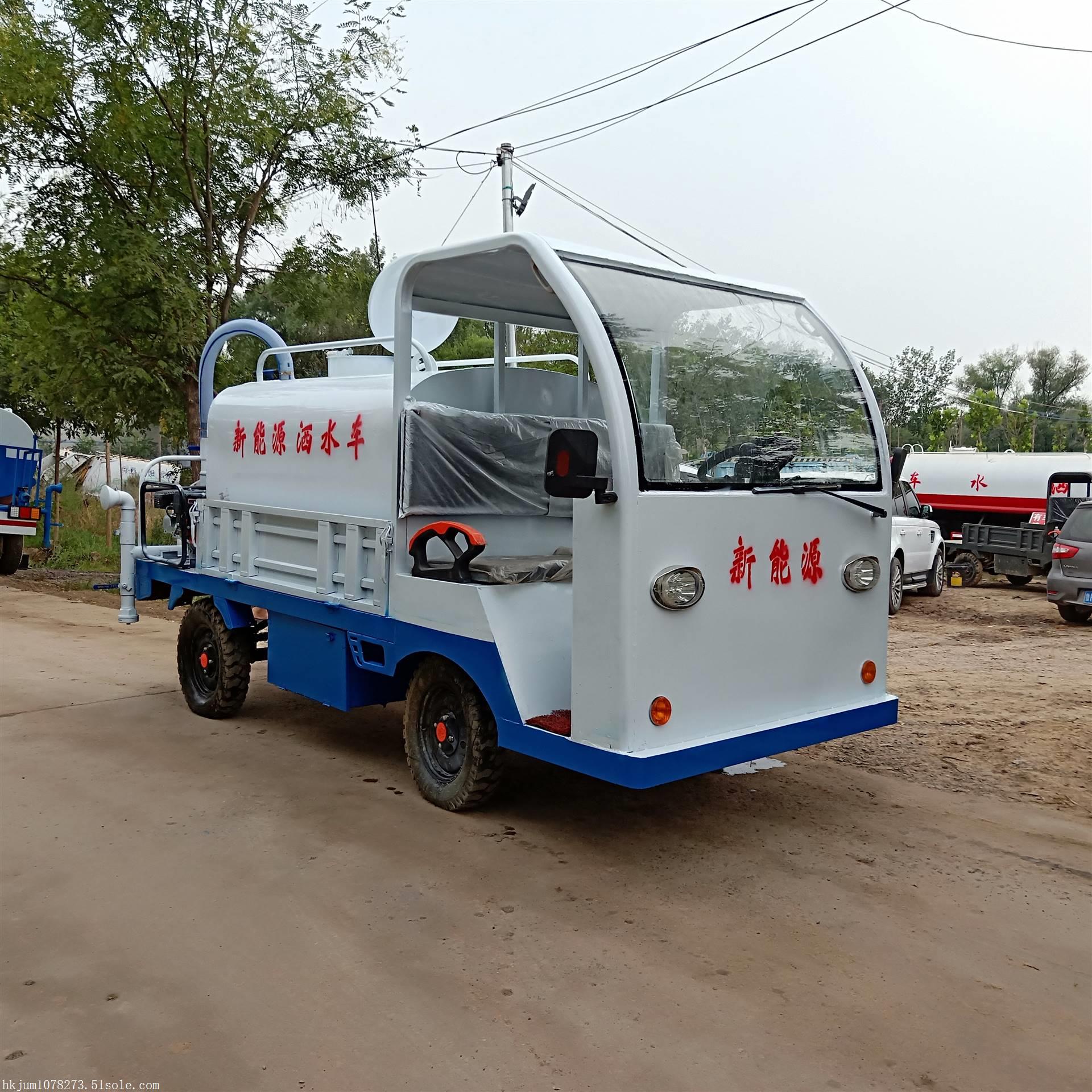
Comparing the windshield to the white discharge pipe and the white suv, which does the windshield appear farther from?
the white suv

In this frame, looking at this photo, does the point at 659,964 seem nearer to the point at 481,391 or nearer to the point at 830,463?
the point at 830,463

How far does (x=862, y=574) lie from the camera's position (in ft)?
17.1

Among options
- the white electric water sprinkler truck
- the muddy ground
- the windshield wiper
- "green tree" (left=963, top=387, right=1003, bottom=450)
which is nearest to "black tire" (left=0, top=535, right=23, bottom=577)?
the muddy ground

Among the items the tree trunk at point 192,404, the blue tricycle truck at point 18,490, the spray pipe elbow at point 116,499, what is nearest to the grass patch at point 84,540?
the blue tricycle truck at point 18,490

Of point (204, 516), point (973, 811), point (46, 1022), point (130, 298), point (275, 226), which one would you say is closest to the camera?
point (46, 1022)

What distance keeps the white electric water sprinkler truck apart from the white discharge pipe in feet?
4.73

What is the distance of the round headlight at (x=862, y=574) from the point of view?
17.0ft

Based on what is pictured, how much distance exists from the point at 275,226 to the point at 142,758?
853 cm

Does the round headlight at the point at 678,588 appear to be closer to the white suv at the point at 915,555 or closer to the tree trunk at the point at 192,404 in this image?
the tree trunk at the point at 192,404

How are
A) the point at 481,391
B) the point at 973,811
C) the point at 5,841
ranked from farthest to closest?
the point at 481,391, the point at 973,811, the point at 5,841

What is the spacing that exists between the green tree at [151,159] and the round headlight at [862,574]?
8.80 meters

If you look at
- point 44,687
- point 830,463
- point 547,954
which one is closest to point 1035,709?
point 830,463

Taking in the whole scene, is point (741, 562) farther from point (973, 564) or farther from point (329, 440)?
point (973, 564)

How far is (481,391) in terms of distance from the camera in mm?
6180
